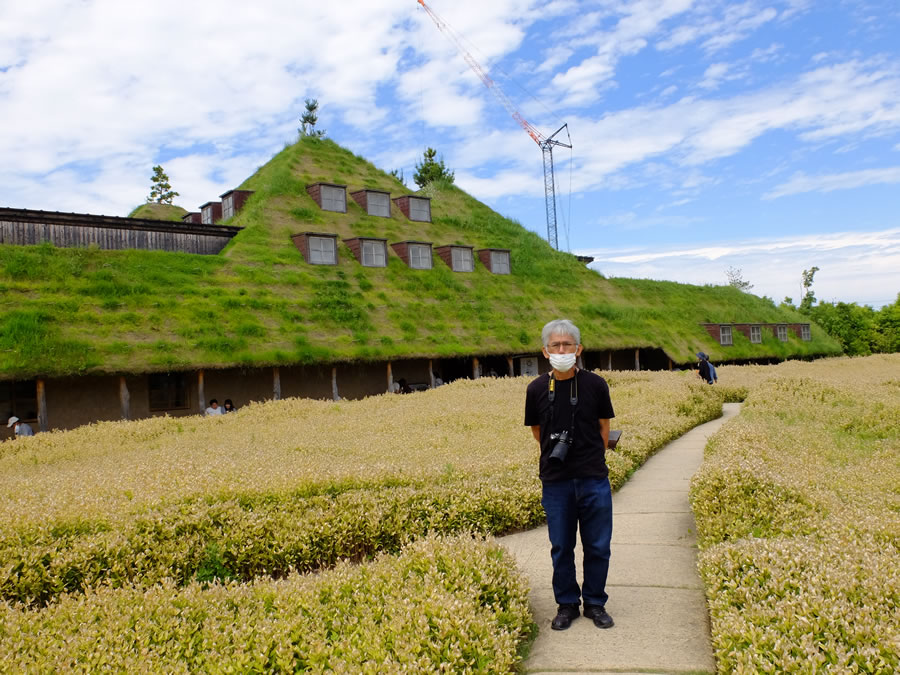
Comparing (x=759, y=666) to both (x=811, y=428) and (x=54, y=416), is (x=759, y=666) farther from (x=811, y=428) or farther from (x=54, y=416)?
(x=54, y=416)

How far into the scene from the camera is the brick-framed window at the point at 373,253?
3097cm

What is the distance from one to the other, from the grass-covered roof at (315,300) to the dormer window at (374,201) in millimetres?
497

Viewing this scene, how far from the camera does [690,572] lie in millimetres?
6270

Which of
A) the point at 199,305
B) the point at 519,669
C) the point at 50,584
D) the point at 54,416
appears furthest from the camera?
the point at 199,305

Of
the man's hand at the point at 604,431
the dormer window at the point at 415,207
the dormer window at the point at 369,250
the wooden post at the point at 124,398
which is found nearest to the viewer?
the man's hand at the point at 604,431

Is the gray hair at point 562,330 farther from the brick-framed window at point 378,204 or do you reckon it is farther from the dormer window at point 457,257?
the brick-framed window at point 378,204

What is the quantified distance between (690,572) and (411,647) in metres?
3.17

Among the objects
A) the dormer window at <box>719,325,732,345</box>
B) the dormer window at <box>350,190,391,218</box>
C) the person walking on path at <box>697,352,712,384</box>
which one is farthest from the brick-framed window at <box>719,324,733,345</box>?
the dormer window at <box>350,190,391,218</box>

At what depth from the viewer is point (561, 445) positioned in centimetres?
503

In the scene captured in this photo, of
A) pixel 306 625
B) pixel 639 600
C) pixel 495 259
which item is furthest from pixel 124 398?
pixel 495 259

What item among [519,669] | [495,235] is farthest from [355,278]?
[519,669]

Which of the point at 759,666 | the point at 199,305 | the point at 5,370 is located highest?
the point at 199,305

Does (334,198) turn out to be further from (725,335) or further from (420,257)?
(725,335)

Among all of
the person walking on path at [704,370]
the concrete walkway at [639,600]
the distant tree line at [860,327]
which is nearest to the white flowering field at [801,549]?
the concrete walkway at [639,600]
